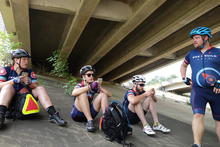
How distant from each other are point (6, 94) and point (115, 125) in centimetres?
171

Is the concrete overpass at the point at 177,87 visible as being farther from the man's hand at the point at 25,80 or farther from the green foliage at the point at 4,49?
the man's hand at the point at 25,80

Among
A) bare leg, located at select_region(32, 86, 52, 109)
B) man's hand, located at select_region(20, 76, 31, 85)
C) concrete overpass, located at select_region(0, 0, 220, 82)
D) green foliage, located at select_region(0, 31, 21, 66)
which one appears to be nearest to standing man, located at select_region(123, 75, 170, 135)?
bare leg, located at select_region(32, 86, 52, 109)

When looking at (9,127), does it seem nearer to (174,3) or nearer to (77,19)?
(77,19)

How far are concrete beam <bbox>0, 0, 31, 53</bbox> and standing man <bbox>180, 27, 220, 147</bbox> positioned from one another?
171 inches

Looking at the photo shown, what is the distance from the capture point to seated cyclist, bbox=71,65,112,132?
3.16m

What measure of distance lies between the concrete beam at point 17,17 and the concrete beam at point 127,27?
2906mm

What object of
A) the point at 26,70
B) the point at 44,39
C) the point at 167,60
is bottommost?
the point at 26,70

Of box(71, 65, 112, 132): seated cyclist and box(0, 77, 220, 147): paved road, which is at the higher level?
box(71, 65, 112, 132): seated cyclist

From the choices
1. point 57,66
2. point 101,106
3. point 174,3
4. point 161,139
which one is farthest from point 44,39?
point 161,139

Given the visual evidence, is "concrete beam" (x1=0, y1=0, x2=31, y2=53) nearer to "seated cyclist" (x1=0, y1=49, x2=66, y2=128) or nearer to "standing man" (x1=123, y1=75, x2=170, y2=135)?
"seated cyclist" (x1=0, y1=49, x2=66, y2=128)

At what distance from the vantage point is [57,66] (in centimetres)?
670

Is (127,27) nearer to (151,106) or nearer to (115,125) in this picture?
(151,106)

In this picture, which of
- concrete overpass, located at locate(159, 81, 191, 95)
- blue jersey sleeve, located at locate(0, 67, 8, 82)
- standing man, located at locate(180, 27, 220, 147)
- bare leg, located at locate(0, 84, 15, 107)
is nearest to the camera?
bare leg, located at locate(0, 84, 15, 107)

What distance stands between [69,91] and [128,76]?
9.11m
